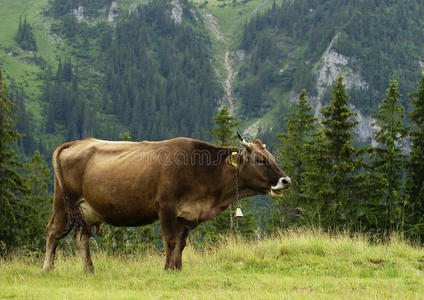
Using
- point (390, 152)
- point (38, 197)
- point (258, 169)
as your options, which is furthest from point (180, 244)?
point (38, 197)

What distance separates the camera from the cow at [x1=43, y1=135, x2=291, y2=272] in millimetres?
10273

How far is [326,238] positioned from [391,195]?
26671 millimetres

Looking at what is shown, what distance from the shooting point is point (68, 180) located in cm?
1128

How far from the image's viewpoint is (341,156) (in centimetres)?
3772

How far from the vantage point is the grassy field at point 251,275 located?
8156 mm

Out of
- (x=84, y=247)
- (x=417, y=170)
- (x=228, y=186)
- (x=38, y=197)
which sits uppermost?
(x=228, y=186)

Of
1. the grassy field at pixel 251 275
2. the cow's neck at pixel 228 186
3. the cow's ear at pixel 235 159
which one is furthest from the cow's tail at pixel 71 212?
the cow's ear at pixel 235 159

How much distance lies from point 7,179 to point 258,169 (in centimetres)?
3036

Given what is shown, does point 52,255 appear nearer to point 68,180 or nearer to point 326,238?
point 68,180

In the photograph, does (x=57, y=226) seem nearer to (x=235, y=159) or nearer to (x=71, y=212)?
(x=71, y=212)

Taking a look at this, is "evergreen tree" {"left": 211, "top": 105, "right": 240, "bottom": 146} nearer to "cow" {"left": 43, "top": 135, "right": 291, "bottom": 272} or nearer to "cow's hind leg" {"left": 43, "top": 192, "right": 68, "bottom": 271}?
"cow" {"left": 43, "top": 135, "right": 291, "bottom": 272}

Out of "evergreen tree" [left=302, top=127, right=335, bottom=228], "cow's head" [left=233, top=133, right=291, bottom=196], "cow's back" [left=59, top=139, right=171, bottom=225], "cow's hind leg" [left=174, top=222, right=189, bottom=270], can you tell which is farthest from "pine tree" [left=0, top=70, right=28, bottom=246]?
"cow's head" [left=233, top=133, right=291, bottom=196]

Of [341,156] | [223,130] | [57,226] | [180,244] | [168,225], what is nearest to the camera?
[168,225]

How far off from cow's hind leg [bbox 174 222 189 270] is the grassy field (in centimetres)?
33
